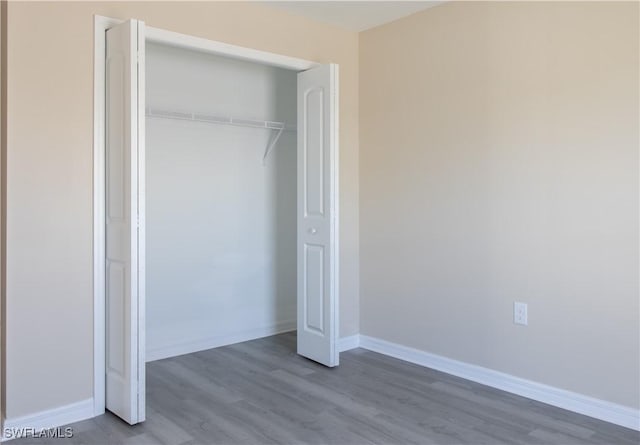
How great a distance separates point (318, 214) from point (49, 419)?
78.7 inches

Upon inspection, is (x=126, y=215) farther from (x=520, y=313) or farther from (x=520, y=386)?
(x=520, y=386)

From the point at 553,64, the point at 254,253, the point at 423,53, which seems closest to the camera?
the point at 553,64

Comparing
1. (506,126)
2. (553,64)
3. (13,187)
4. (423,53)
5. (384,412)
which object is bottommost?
(384,412)

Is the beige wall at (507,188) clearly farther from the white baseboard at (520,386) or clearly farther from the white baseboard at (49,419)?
the white baseboard at (49,419)

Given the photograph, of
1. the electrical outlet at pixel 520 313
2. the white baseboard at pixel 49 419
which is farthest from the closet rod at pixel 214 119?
the electrical outlet at pixel 520 313

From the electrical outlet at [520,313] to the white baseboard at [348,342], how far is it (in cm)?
137

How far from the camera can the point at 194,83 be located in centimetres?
412

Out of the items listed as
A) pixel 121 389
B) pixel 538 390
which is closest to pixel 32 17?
pixel 121 389

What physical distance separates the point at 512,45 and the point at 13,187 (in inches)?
111

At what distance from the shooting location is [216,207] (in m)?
4.30

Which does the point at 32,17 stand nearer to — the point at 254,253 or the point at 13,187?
the point at 13,187

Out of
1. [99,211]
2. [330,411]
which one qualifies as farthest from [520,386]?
[99,211]

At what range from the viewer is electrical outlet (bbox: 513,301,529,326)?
3.22 metres

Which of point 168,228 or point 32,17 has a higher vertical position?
point 32,17
